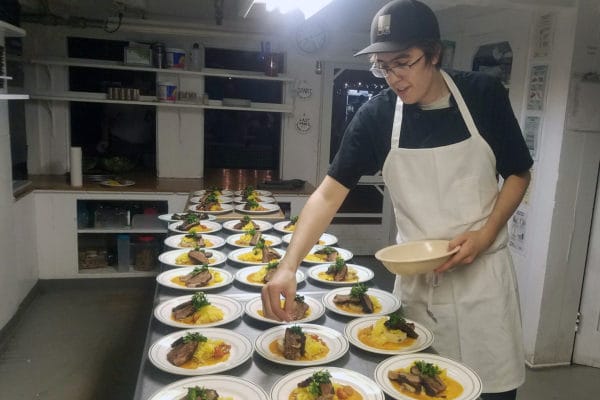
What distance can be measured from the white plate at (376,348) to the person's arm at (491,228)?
23 cm

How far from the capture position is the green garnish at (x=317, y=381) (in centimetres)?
130

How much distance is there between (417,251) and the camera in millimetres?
1782

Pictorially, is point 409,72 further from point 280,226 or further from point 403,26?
point 280,226

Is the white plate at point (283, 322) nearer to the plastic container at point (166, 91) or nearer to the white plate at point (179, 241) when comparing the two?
the white plate at point (179, 241)

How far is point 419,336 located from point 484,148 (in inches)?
27.7

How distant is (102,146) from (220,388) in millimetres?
4635

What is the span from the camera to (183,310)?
184cm

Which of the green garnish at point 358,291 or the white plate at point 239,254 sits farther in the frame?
the white plate at point 239,254

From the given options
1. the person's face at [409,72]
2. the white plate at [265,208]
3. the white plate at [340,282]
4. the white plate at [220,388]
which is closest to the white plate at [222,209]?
the white plate at [265,208]

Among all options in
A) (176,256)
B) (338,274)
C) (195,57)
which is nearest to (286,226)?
(176,256)

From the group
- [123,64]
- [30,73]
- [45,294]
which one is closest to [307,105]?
[123,64]

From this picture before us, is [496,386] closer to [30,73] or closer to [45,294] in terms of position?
[45,294]

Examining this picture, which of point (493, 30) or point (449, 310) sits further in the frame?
point (493, 30)

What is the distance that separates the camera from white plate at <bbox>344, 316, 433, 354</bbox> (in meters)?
1.57
